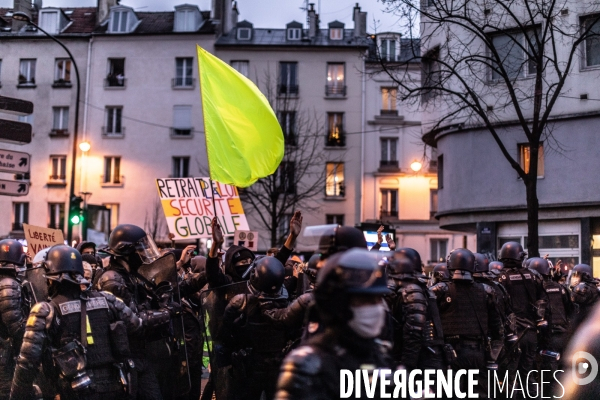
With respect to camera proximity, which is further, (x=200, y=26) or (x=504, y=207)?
(x=200, y=26)

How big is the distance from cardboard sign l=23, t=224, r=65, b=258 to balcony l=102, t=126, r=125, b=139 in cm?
3278

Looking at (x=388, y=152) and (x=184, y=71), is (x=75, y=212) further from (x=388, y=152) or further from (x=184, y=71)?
(x=388, y=152)

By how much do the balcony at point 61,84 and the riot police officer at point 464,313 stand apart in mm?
39469

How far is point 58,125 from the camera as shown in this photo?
45312 mm

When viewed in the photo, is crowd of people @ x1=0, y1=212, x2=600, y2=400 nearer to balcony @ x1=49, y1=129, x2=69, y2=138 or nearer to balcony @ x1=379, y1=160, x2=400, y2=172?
balcony @ x1=379, y1=160, x2=400, y2=172

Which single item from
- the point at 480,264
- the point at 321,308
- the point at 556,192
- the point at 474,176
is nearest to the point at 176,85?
the point at 474,176

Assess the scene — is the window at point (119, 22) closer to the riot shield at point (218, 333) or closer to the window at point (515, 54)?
the window at point (515, 54)

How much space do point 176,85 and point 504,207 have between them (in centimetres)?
2500

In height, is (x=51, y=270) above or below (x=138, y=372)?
above

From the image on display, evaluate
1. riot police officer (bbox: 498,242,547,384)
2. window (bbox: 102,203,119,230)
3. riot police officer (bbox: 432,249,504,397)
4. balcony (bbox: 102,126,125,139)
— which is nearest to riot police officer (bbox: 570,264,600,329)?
riot police officer (bbox: 498,242,547,384)

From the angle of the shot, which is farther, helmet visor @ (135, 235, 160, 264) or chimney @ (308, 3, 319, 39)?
chimney @ (308, 3, 319, 39)

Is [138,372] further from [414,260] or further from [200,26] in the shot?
[200,26]

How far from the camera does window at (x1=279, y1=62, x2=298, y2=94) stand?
4466 cm

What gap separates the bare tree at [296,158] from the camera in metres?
40.8
